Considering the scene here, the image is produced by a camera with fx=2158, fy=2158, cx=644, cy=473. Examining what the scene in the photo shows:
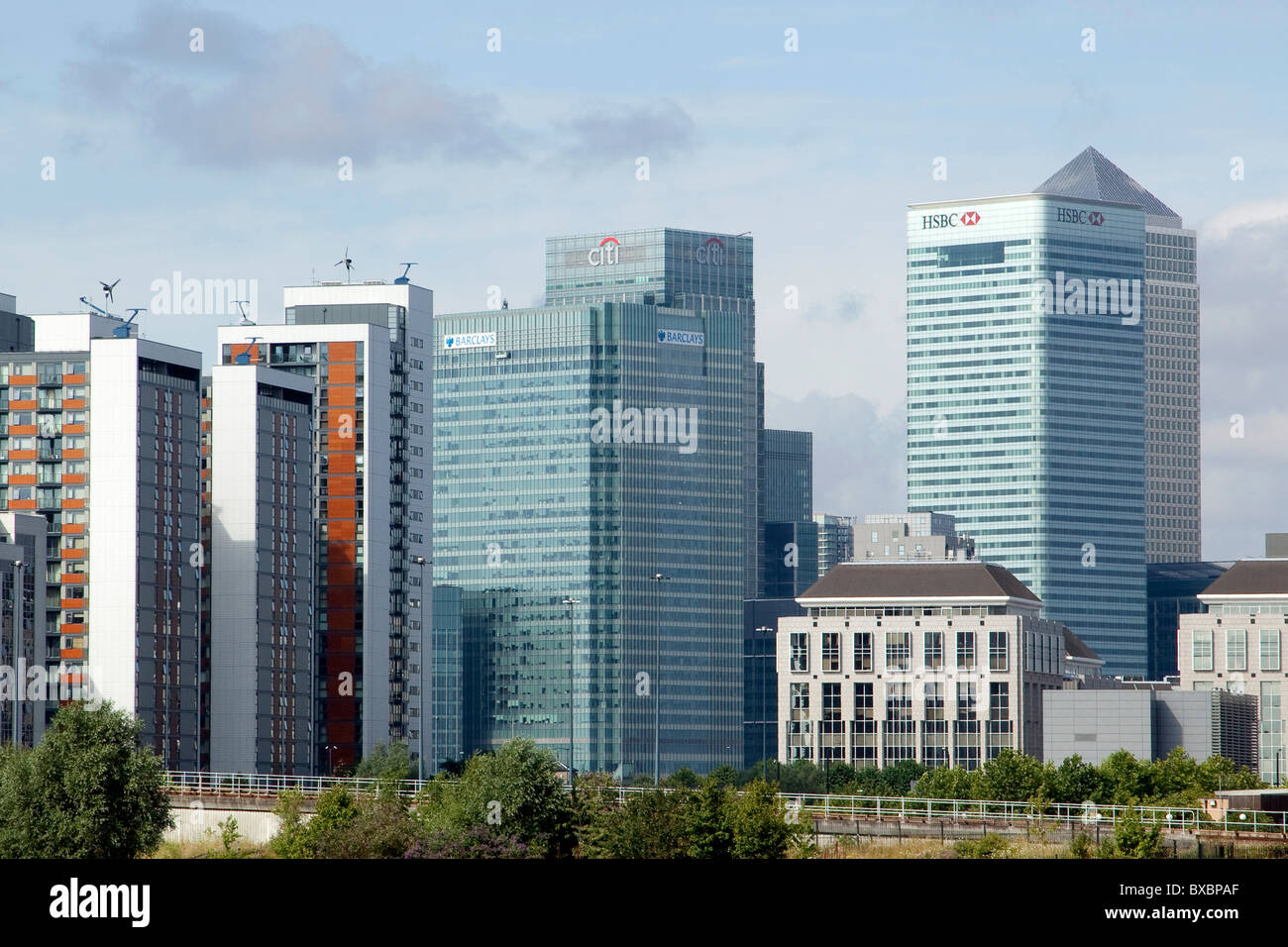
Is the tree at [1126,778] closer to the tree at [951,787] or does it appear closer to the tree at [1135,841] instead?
the tree at [951,787]

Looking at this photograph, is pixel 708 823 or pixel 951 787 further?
pixel 951 787

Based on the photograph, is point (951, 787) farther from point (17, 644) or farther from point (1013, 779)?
point (17, 644)

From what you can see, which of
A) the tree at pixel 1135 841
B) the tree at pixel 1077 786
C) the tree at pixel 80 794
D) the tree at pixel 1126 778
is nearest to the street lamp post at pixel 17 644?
the tree at pixel 80 794

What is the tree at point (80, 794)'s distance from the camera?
101500 mm

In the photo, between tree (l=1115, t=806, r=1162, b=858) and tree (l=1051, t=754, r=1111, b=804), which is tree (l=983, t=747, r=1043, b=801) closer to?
tree (l=1051, t=754, r=1111, b=804)

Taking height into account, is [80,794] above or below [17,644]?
below

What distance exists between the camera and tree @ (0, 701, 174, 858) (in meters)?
102

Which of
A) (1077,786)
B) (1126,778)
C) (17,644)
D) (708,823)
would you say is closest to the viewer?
(708,823)

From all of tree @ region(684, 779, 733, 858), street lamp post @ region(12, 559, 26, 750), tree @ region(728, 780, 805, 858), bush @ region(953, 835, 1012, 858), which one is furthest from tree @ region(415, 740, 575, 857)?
street lamp post @ region(12, 559, 26, 750)

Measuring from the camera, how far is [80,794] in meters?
102

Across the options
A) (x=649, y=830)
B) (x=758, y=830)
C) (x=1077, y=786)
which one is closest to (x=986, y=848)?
(x=758, y=830)
